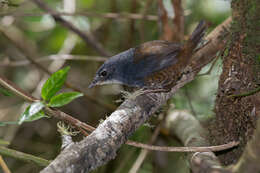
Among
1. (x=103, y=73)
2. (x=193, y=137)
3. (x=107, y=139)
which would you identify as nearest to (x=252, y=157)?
(x=107, y=139)

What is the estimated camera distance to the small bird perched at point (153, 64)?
129 inches

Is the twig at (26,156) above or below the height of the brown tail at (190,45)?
below

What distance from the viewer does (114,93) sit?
5188mm

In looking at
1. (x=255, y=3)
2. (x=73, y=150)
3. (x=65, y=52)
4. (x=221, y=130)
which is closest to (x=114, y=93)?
(x=65, y=52)

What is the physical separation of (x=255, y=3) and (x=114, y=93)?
3136 mm

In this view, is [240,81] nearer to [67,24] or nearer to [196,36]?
[196,36]

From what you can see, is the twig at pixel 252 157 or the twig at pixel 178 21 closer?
the twig at pixel 252 157

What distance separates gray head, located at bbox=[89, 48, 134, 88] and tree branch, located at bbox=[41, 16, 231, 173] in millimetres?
804

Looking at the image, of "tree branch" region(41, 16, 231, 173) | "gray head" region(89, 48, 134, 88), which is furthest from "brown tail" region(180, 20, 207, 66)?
"gray head" region(89, 48, 134, 88)

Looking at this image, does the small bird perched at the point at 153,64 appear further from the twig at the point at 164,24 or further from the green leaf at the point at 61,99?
the green leaf at the point at 61,99

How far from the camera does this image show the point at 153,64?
3.40m

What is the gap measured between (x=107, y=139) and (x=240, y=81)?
45.2 inches

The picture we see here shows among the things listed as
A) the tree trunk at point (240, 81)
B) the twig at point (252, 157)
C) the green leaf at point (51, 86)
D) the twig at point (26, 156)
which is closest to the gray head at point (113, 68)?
the tree trunk at point (240, 81)

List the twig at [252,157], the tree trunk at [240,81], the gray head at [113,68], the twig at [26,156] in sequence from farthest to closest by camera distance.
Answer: the gray head at [113,68]
the tree trunk at [240,81]
the twig at [26,156]
the twig at [252,157]
